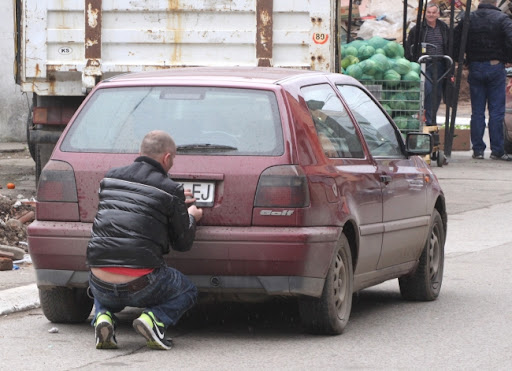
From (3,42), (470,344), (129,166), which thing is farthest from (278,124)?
(3,42)

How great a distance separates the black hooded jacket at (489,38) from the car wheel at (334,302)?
1335cm

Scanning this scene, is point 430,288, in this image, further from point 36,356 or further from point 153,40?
point 153,40

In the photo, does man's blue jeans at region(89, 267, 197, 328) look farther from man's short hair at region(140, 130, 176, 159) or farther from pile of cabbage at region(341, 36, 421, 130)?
pile of cabbage at region(341, 36, 421, 130)

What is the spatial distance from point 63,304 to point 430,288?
102 inches

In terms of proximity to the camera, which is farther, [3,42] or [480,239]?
[3,42]

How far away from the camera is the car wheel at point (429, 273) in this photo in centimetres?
896

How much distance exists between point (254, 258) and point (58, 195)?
1130 mm

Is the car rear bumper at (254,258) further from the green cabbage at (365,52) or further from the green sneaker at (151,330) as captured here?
the green cabbage at (365,52)

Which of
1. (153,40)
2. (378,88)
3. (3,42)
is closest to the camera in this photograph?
(153,40)

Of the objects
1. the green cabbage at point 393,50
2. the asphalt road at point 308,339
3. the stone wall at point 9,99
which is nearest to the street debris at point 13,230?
the asphalt road at point 308,339

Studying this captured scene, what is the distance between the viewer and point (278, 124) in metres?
7.24

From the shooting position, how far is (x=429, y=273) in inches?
356

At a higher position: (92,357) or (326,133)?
(326,133)

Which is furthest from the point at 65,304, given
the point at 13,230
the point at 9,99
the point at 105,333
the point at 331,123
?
the point at 9,99
